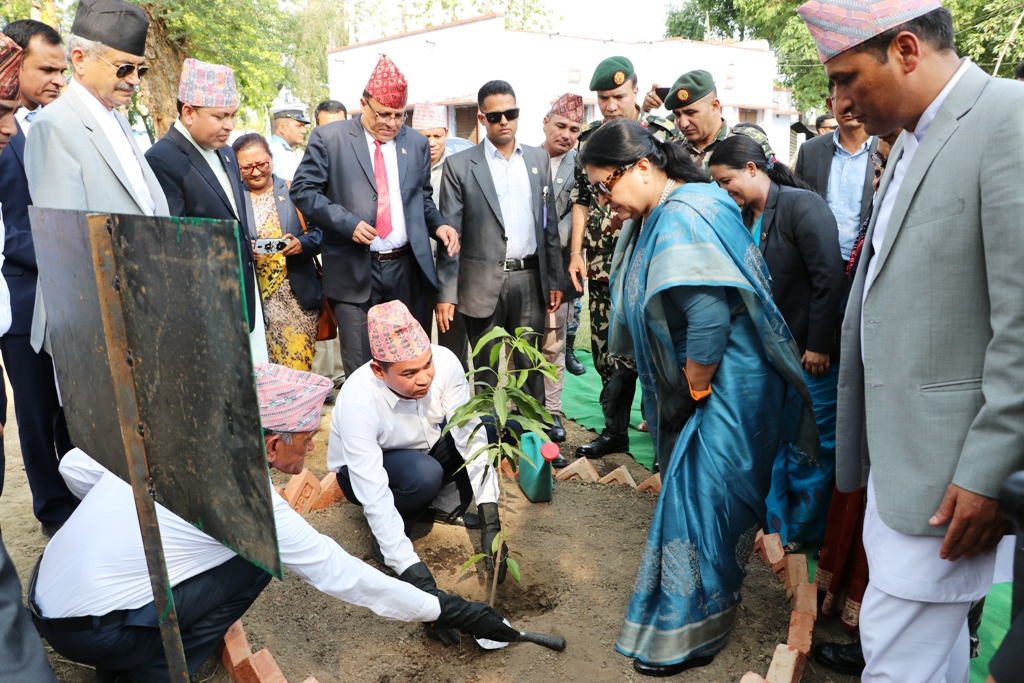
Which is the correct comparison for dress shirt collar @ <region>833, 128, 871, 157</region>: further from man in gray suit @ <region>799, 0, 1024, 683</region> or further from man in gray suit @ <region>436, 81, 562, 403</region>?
man in gray suit @ <region>799, 0, 1024, 683</region>

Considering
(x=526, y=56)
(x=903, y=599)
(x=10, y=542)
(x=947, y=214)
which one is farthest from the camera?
(x=526, y=56)

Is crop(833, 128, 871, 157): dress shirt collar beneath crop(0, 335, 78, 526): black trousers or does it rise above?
above

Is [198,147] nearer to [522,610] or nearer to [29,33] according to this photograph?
[29,33]

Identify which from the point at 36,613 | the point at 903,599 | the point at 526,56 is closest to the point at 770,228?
the point at 903,599

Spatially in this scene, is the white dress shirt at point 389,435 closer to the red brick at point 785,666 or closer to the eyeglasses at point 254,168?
the red brick at point 785,666

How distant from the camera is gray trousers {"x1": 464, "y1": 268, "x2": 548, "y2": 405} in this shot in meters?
4.42

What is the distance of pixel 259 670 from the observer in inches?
93.0

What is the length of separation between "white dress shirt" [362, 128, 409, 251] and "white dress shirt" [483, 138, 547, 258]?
1.84 ft

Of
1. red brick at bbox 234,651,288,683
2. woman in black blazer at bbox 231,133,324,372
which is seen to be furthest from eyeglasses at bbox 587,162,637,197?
woman in black blazer at bbox 231,133,324,372

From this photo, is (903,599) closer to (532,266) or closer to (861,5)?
(861,5)

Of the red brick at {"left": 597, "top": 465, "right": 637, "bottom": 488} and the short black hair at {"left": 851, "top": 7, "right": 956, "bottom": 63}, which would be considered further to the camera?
the red brick at {"left": 597, "top": 465, "right": 637, "bottom": 488}

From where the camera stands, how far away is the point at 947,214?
62.3 inches

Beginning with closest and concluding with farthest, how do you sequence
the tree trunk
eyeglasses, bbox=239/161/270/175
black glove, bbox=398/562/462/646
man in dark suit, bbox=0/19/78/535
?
black glove, bbox=398/562/462/646 → man in dark suit, bbox=0/19/78/535 → eyeglasses, bbox=239/161/270/175 → the tree trunk

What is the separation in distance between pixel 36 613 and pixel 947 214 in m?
2.56
